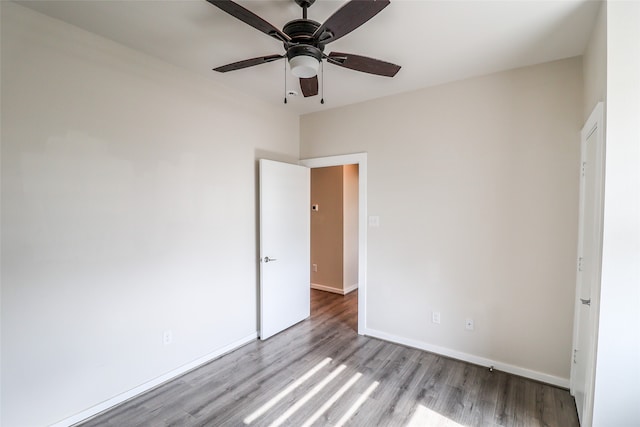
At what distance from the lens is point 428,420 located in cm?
203

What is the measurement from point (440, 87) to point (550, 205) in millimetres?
1449

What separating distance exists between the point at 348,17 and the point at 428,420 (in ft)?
8.29

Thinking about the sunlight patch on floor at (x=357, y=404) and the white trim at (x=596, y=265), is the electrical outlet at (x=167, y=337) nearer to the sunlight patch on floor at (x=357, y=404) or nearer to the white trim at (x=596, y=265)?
the sunlight patch on floor at (x=357, y=404)

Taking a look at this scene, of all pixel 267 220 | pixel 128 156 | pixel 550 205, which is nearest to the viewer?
pixel 128 156

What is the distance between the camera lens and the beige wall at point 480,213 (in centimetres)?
237

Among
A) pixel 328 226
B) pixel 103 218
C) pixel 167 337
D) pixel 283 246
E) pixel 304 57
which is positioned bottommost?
pixel 167 337

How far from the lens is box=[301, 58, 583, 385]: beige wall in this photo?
2.37m

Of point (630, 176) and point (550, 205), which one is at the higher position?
point (630, 176)

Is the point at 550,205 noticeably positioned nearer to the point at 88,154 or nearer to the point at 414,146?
the point at 414,146

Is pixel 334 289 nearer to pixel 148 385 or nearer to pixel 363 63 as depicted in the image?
pixel 148 385

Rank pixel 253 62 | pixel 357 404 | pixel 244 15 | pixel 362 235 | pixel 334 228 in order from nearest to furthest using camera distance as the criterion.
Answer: pixel 244 15, pixel 253 62, pixel 357 404, pixel 362 235, pixel 334 228

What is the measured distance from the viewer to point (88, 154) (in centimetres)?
202

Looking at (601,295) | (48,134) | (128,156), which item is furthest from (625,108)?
(48,134)

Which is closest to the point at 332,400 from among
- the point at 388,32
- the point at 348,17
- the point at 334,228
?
the point at 348,17
